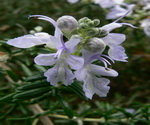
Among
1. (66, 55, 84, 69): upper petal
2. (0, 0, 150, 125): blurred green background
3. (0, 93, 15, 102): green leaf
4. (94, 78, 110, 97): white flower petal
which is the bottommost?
(94, 78, 110, 97): white flower petal

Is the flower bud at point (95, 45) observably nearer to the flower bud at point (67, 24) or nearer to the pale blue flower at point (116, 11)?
the flower bud at point (67, 24)

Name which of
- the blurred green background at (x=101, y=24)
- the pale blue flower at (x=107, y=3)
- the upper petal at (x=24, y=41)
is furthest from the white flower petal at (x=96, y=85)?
the blurred green background at (x=101, y=24)

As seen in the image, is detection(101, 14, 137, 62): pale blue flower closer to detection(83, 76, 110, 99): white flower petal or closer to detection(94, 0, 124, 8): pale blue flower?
detection(83, 76, 110, 99): white flower petal

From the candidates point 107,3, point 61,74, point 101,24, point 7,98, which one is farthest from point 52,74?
point 101,24

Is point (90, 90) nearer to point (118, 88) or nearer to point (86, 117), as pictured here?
point (86, 117)

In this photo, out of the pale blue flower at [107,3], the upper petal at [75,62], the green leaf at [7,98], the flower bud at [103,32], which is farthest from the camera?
the pale blue flower at [107,3]

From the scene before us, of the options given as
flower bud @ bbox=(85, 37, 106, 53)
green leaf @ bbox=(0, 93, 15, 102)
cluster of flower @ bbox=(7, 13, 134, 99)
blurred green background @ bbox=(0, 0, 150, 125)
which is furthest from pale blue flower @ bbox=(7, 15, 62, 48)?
blurred green background @ bbox=(0, 0, 150, 125)

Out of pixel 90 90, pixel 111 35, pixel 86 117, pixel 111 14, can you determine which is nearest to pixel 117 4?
pixel 111 14
